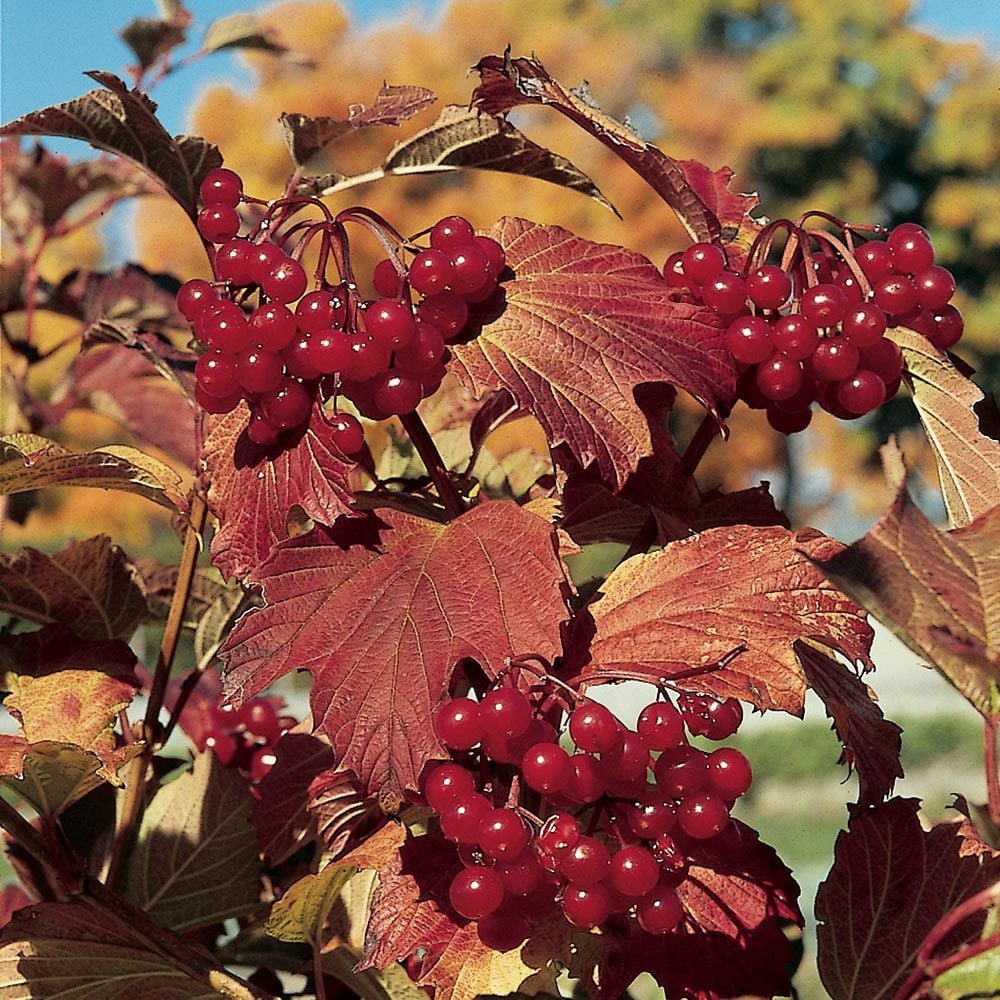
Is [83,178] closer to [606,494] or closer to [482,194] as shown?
[606,494]

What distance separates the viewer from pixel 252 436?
0.59m

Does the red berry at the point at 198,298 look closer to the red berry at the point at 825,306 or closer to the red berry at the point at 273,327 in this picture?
the red berry at the point at 273,327

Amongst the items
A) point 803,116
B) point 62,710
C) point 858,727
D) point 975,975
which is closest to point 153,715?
point 62,710

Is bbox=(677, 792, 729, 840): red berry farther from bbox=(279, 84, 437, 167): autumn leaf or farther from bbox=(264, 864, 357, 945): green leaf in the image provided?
bbox=(279, 84, 437, 167): autumn leaf

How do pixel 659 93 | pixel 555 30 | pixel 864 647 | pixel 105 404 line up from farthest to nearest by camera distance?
pixel 659 93 → pixel 555 30 → pixel 105 404 → pixel 864 647

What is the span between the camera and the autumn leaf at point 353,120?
2.12ft

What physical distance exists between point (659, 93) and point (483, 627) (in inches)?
703

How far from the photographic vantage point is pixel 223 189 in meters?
0.63

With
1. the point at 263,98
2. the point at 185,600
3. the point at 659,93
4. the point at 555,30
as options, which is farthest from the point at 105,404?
the point at 659,93

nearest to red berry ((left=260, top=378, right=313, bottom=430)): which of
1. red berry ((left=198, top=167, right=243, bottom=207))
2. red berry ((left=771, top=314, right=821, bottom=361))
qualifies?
red berry ((left=198, top=167, right=243, bottom=207))

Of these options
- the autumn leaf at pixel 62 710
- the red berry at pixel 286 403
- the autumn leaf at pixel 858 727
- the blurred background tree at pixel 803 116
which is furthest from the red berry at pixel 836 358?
the blurred background tree at pixel 803 116

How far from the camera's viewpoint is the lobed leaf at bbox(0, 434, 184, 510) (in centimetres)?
62

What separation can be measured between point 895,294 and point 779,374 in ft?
0.24

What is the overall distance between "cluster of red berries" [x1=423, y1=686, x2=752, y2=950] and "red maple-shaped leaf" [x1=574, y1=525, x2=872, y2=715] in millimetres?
24
